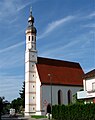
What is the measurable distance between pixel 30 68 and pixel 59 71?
35.1 feet

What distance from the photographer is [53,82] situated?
266 ft

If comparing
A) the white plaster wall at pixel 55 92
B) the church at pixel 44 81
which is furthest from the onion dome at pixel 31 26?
the white plaster wall at pixel 55 92

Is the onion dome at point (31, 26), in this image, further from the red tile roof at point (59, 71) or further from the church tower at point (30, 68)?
the red tile roof at point (59, 71)

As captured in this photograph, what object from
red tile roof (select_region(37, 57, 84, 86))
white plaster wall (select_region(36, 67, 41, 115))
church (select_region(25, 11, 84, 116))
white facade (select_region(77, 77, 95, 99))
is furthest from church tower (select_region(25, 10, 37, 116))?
white facade (select_region(77, 77, 95, 99))

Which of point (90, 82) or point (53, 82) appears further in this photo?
point (53, 82)

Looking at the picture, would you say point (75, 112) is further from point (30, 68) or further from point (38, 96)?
point (30, 68)

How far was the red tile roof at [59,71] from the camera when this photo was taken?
81475mm

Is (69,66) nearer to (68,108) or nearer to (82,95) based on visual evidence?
(82,95)

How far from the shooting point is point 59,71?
86.9 meters

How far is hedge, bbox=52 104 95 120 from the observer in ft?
121

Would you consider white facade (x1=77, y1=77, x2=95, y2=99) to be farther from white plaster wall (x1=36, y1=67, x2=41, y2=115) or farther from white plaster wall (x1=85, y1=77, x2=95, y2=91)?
white plaster wall (x1=36, y1=67, x2=41, y2=115)

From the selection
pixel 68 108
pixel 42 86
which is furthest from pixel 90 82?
pixel 42 86

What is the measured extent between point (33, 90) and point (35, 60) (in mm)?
9179

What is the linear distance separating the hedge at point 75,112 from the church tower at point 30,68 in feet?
97.4
